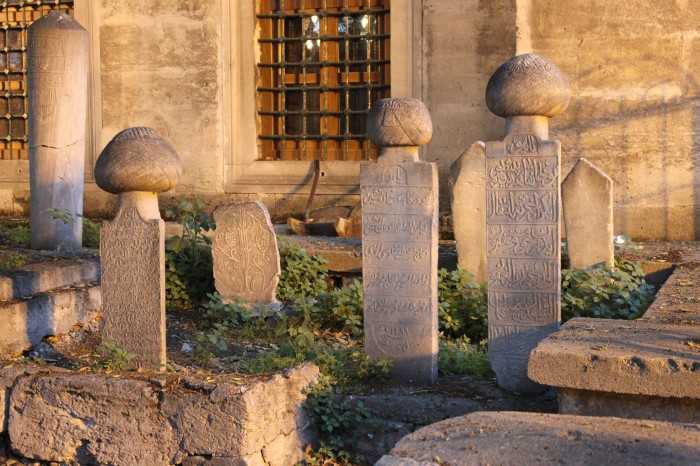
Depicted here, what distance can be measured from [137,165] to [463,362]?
7.16 feet

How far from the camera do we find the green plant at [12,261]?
6890 mm

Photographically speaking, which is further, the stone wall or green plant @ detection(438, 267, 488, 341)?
the stone wall

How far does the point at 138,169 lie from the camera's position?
543 centimetres

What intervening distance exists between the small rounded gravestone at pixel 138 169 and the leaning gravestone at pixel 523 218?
70.3 inches

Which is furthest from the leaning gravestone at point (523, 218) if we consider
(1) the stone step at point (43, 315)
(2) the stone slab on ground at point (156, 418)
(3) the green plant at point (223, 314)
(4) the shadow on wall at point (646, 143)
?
(4) the shadow on wall at point (646, 143)

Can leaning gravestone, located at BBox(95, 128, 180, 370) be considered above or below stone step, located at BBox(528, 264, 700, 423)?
above

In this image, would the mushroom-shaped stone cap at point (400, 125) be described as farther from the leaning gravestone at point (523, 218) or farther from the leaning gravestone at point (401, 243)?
the leaning gravestone at point (523, 218)

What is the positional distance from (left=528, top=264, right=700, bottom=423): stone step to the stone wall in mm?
5012

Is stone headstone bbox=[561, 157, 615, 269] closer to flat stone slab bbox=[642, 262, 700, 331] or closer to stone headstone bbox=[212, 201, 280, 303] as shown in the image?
flat stone slab bbox=[642, 262, 700, 331]

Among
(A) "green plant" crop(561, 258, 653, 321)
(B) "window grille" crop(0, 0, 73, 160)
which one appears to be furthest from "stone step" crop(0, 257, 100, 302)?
(B) "window grille" crop(0, 0, 73, 160)

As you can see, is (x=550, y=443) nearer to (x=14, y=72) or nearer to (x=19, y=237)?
(x=19, y=237)

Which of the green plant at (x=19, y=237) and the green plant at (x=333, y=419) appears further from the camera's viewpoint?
the green plant at (x=19, y=237)

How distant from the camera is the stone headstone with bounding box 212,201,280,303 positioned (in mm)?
7379

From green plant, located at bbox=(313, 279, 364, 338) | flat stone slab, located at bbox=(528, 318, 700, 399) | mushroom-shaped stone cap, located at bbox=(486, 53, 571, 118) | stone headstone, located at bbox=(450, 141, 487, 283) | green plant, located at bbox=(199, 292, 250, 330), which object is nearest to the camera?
flat stone slab, located at bbox=(528, 318, 700, 399)
